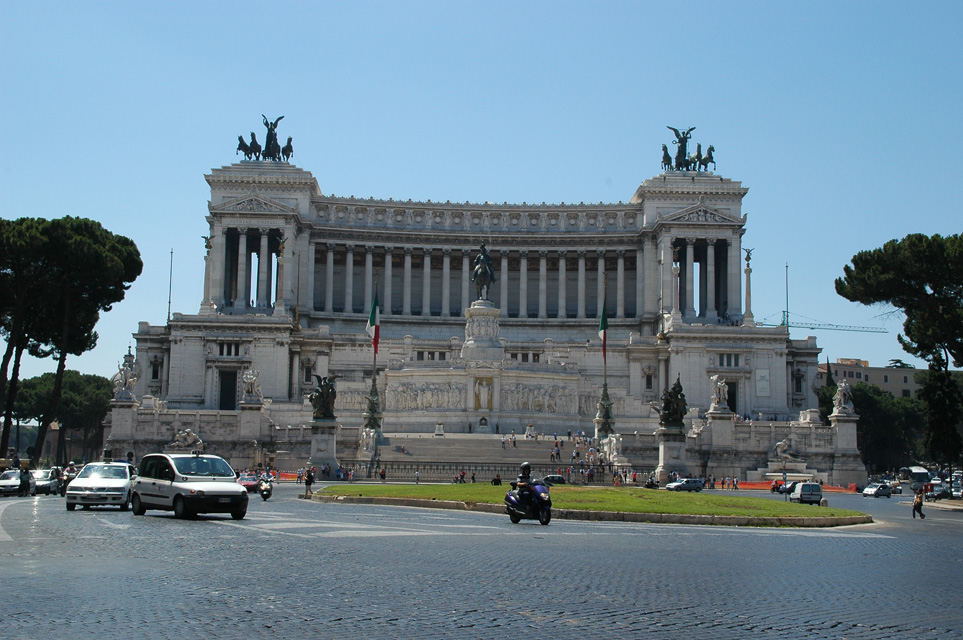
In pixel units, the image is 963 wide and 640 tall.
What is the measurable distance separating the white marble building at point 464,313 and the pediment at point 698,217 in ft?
0.40

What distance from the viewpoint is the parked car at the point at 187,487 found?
27.0 metres

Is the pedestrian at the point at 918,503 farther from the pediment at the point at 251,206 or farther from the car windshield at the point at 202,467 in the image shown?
the pediment at the point at 251,206

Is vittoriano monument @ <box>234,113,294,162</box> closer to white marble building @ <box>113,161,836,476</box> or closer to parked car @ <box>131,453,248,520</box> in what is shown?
Answer: white marble building @ <box>113,161,836,476</box>

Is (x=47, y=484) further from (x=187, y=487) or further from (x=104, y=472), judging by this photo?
(x=187, y=487)

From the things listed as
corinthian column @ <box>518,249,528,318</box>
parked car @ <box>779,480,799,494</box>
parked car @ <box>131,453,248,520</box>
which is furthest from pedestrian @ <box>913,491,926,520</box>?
corinthian column @ <box>518,249,528,318</box>

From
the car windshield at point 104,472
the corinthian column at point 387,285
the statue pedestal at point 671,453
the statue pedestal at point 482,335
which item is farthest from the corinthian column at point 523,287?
the car windshield at point 104,472

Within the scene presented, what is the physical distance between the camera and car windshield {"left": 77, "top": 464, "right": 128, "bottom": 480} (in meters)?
31.7

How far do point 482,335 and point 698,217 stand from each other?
94.4ft

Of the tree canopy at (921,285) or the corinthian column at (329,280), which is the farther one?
the corinthian column at (329,280)

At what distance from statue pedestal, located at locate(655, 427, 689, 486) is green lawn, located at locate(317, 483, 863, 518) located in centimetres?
1784

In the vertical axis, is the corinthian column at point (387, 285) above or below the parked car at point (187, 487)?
above

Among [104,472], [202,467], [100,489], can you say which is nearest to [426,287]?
[104,472]

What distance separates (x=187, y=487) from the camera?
27.0 m

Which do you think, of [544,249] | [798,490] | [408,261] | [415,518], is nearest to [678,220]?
[544,249]
